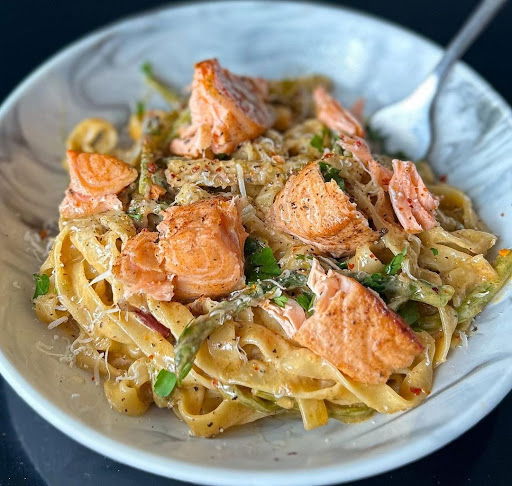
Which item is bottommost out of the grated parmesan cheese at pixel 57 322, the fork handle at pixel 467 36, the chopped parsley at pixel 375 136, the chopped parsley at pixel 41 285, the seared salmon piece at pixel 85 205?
the chopped parsley at pixel 41 285

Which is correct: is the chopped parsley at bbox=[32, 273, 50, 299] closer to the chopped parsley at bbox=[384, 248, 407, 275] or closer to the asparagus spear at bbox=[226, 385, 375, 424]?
the asparagus spear at bbox=[226, 385, 375, 424]

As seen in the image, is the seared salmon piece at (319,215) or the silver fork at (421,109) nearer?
the seared salmon piece at (319,215)

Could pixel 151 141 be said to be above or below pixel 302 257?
below

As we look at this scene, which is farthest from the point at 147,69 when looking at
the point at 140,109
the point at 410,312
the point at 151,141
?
the point at 410,312

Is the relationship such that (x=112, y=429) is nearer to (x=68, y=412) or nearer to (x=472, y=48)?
(x=68, y=412)

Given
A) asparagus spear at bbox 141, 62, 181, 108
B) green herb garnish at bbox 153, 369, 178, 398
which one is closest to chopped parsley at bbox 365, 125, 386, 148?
asparagus spear at bbox 141, 62, 181, 108

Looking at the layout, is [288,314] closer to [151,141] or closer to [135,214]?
[135,214]

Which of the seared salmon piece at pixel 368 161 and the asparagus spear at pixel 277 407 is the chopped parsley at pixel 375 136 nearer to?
the seared salmon piece at pixel 368 161

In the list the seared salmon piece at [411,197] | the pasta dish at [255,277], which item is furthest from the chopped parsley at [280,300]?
the seared salmon piece at [411,197]
